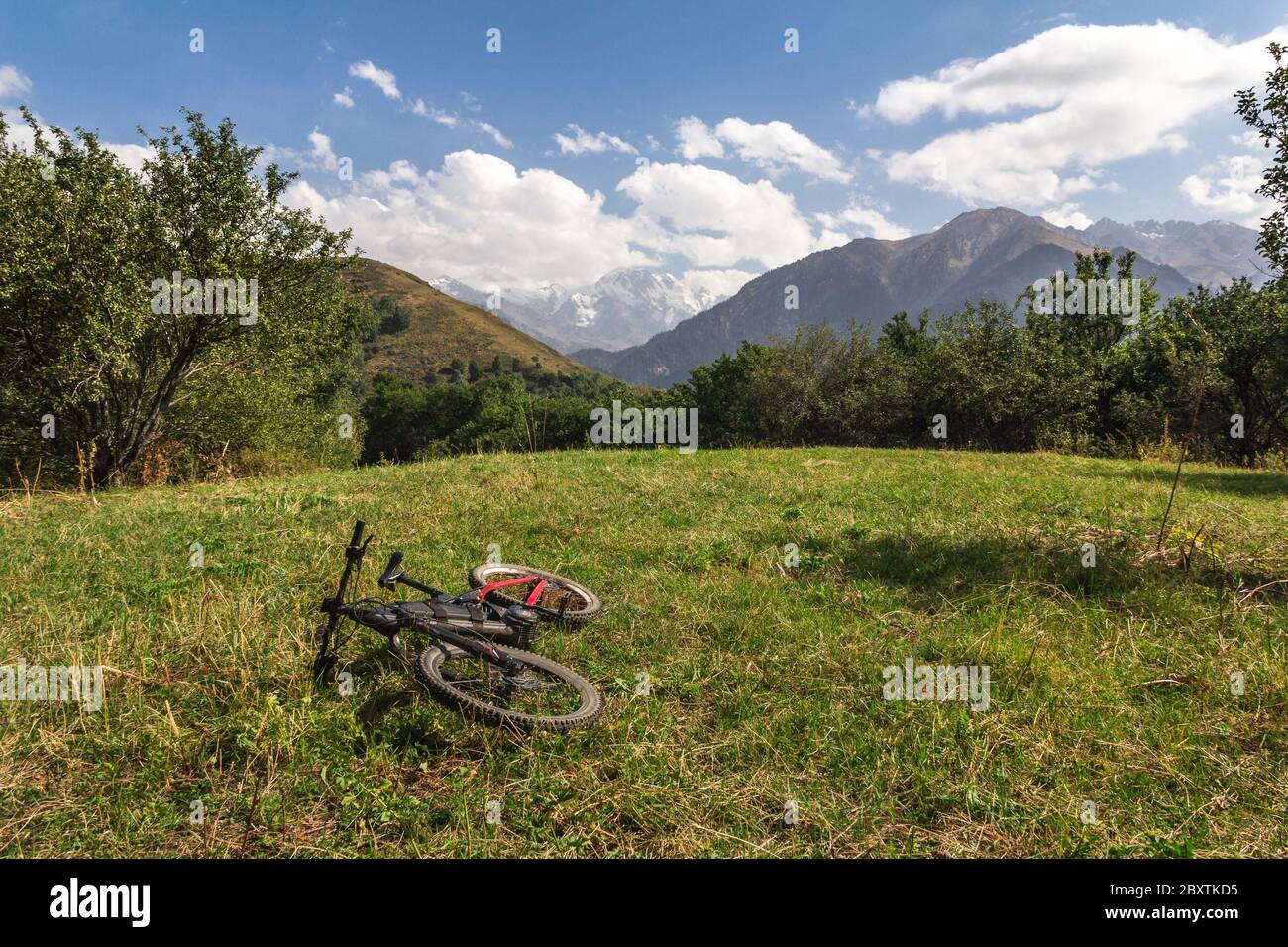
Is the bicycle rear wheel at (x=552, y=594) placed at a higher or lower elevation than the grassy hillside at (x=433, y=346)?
lower

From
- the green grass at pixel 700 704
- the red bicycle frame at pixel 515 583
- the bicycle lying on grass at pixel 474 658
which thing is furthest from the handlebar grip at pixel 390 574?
the red bicycle frame at pixel 515 583

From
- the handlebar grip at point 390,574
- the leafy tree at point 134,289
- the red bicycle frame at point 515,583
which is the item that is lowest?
the red bicycle frame at point 515,583

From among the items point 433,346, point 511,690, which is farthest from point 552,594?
point 433,346

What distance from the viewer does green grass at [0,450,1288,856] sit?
3740 millimetres

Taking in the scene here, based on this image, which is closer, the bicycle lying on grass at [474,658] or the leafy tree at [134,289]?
the bicycle lying on grass at [474,658]

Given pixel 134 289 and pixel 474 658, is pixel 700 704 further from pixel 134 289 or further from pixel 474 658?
pixel 134 289

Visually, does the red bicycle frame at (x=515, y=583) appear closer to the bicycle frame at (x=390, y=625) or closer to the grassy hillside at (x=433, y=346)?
the bicycle frame at (x=390, y=625)

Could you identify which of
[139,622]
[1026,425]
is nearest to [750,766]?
[139,622]

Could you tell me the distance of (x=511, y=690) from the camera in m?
5.04

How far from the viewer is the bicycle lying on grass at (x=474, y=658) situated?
15.1 ft

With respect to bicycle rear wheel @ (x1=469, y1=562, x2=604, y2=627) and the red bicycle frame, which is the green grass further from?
the red bicycle frame

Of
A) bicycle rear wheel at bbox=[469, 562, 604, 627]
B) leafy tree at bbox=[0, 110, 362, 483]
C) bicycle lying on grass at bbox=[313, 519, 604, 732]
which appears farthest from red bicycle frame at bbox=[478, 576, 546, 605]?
leafy tree at bbox=[0, 110, 362, 483]

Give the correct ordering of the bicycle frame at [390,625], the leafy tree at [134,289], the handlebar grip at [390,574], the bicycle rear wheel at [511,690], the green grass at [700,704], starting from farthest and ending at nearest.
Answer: the leafy tree at [134,289]
the handlebar grip at [390,574]
the bicycle frame at [390,625]
the bicycle rear wheel at [511,690]
the green grass at [700,704]


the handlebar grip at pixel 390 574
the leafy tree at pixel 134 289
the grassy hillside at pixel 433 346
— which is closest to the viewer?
the handlebar grip at pixel 390 574
